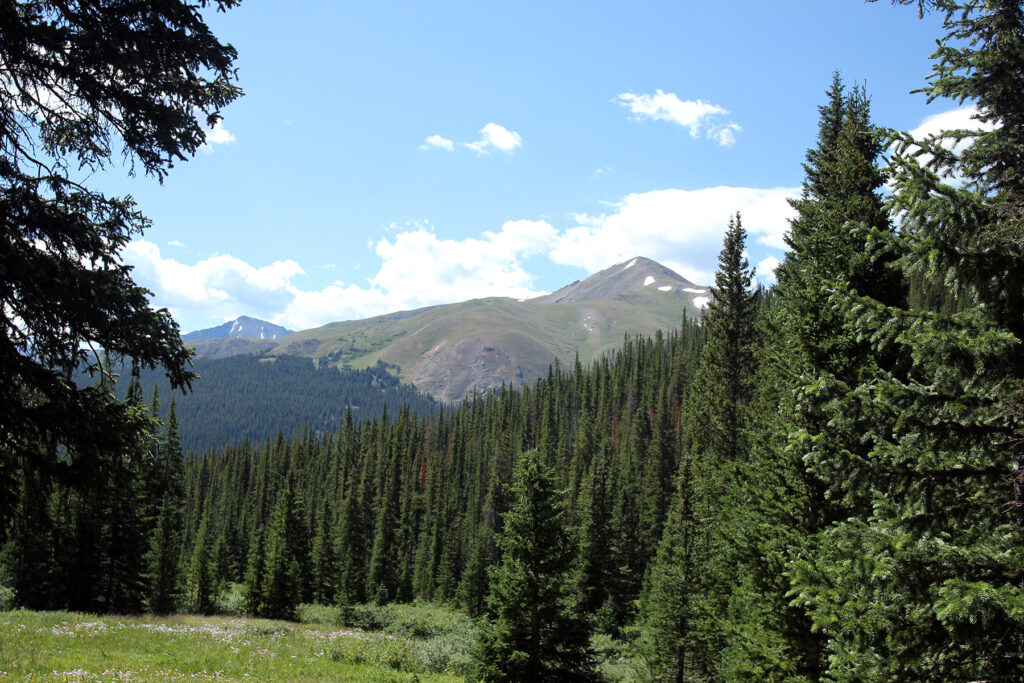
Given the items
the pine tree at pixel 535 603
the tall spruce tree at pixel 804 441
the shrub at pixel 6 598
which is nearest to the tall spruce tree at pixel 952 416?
the tall spruce tree at pixel 804 441

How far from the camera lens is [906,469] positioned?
6.12 m

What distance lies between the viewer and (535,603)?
19.0m

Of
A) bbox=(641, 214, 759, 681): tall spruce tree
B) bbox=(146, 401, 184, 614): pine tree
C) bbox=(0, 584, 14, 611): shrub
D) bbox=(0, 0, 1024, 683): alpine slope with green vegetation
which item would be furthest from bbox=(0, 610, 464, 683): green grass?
bbox=(146, 401, 184, 614): pine tree

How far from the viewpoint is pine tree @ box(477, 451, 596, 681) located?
1892cm

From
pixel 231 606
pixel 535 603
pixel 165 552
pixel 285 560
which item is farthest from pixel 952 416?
pixel 231 606

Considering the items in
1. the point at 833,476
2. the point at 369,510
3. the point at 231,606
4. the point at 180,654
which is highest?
the point at 833,476

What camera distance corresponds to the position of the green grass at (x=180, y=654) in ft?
47.4

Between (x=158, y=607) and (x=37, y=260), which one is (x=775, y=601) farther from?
(x=158, y=607)

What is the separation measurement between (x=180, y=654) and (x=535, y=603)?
1255cm

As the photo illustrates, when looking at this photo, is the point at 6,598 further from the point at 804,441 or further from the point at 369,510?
the point at 369,510

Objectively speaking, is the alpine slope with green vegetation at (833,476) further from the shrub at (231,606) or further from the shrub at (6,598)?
the shrub at (231,606)

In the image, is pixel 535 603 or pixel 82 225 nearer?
pixel 82 225

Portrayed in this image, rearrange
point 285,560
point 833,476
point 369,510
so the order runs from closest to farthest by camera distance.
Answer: point 833,476, point 285,560, point 369,510

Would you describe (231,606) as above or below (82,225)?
below
